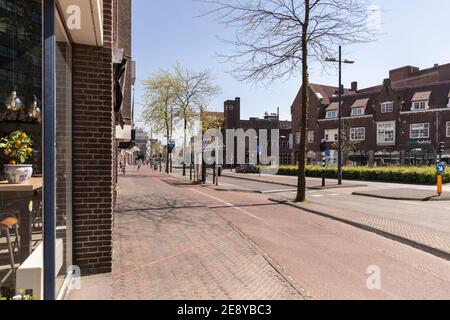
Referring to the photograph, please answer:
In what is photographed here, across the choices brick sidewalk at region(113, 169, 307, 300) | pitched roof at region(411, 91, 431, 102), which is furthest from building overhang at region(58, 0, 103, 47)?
pitched roof at region(411, 91, 431, 102)

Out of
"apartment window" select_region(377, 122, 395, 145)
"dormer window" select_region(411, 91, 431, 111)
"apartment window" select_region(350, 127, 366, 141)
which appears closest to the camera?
"dormer window" select_region(411, 91, 431, 111)

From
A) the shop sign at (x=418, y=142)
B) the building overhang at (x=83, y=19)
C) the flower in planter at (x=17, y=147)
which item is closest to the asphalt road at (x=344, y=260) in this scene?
the flower in planter at (x=17, y=147)

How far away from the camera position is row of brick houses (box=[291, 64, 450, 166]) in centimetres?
4400

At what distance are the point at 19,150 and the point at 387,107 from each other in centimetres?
5144

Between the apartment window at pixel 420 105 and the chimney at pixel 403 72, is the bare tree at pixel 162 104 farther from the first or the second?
the chimney at pixel 403 72

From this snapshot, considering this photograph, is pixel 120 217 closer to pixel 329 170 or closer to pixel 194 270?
pixel 194 270

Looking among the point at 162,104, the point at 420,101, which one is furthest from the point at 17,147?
the point at 420,101

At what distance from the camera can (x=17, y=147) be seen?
4520 millimetres

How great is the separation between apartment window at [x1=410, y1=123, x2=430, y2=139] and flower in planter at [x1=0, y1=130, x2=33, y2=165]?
4802 cm

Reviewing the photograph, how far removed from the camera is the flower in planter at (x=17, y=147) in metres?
4.51

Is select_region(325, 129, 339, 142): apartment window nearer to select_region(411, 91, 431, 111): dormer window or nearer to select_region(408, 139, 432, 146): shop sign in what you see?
select_region(408, 139, 432, 146): shop sign

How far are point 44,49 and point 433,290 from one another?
5462 mm

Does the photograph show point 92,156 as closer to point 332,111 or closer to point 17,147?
point 17,147

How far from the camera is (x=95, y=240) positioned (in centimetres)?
533
